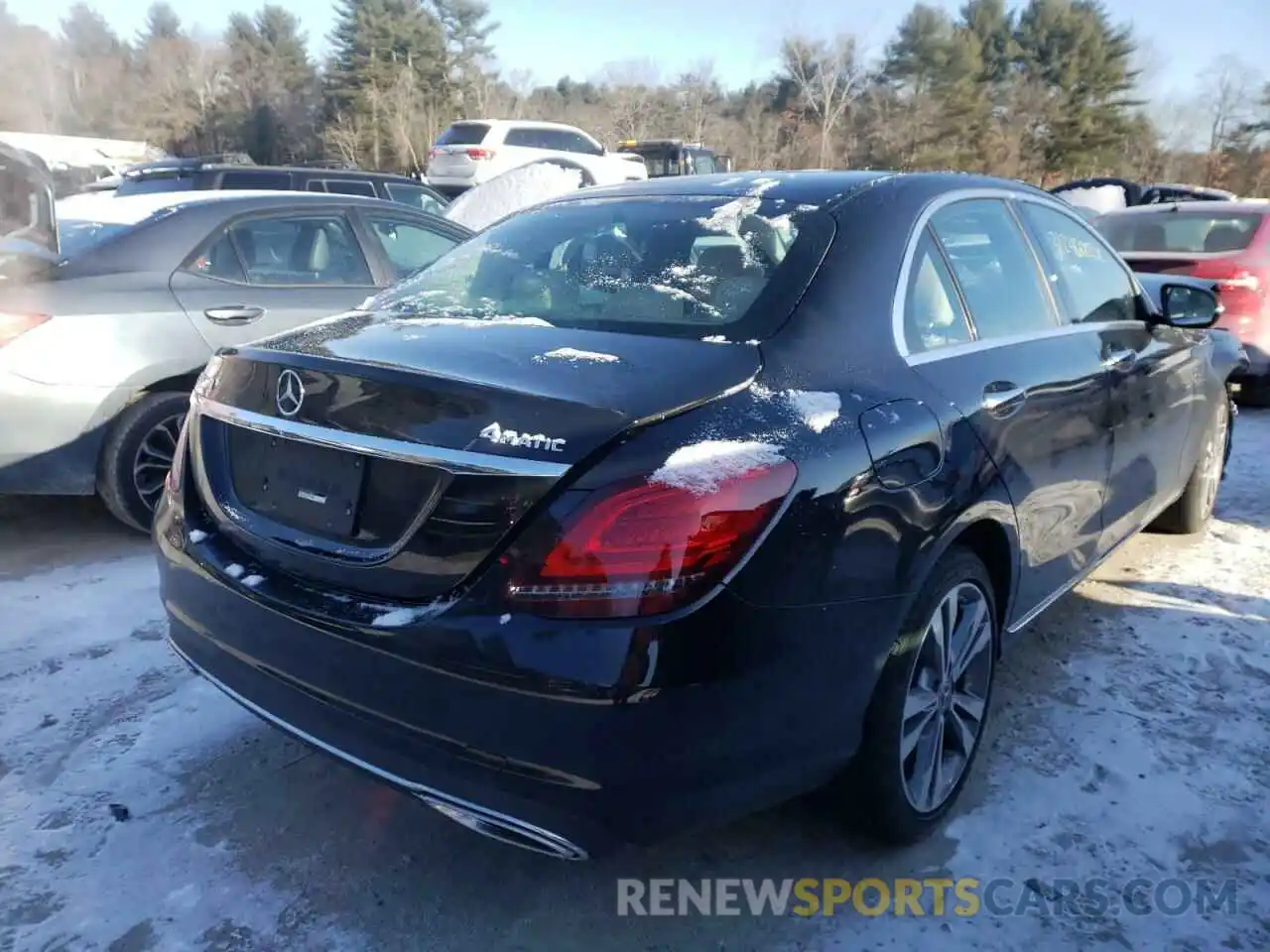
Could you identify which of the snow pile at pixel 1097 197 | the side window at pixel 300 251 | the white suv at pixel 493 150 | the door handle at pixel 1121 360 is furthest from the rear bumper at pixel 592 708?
the white suv at pixel 493 150

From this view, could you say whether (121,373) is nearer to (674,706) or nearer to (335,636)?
(335,636)

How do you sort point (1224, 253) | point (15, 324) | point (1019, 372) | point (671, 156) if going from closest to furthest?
point (1019, 372) → point (15, 324) → point (1224, 253) → point (671, 156)

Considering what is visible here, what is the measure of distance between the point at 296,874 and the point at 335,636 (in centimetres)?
73

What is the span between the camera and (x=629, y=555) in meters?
1.82

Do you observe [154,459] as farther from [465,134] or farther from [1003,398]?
[465,134]

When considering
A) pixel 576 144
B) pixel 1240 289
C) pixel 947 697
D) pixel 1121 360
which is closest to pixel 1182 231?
pixel 1240 289

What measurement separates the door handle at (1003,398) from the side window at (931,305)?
0.15m

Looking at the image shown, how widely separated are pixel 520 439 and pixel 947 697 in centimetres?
138

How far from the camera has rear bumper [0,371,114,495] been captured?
4066mm

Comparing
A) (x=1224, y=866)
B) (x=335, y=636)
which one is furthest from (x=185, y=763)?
(x=1224, y=866)

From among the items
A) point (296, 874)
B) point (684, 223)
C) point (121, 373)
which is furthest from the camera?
point (121, 373)

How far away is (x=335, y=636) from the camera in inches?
80.4

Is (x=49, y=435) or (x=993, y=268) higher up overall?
(x=993, y=268)

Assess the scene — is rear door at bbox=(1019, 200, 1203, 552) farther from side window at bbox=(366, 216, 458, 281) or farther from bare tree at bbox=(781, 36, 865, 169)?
bare tree at bbox=(781, 36, 865, 169)
